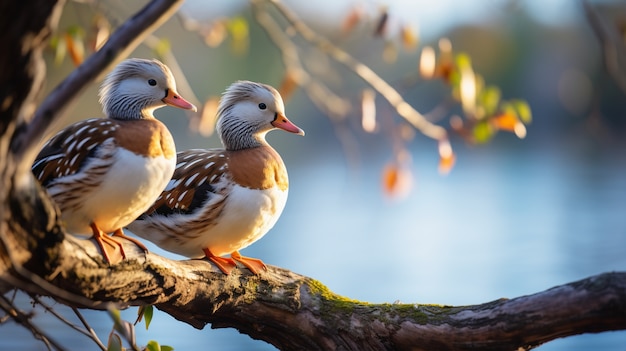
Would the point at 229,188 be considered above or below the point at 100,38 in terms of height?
below

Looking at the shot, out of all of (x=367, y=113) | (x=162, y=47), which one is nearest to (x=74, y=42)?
(x=162, y=47)

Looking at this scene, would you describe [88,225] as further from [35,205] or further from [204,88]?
[204,88]

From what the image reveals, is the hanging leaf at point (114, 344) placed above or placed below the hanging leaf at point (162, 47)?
below

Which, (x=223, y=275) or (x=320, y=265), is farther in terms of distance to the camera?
(x=320, y=265)

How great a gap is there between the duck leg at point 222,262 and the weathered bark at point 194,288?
3cm

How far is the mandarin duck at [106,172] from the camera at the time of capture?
2.70m

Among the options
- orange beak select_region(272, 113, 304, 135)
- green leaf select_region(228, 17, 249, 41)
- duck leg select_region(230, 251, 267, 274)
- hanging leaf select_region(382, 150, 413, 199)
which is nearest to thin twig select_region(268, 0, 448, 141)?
hanging leaf select_region(382, 150, 413, 199)

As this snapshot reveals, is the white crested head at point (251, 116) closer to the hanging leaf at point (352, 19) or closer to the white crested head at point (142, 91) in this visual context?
the white crested head at point (142, 91)

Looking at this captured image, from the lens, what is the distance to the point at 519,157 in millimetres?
31562

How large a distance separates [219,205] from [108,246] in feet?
1.98

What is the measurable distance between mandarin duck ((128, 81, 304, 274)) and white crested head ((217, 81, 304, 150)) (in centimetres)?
9

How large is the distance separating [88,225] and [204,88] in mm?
18603

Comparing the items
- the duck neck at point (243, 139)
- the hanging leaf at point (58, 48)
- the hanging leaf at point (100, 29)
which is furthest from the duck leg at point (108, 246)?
the hanging leaf at point (58, 48)

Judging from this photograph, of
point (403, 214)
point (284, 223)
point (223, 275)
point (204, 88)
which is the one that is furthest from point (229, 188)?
point (204, 88)
